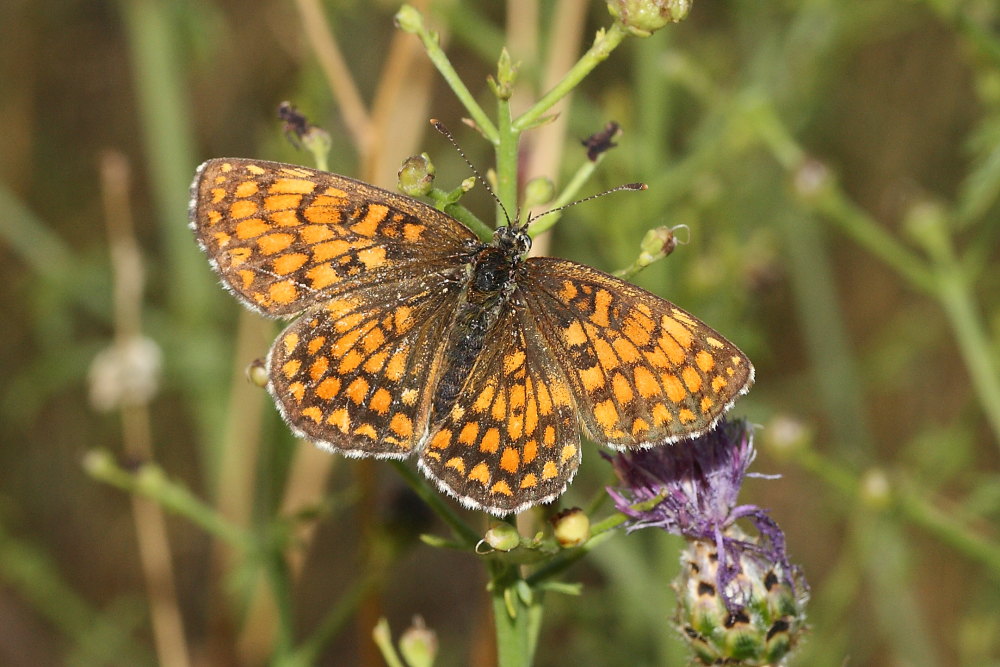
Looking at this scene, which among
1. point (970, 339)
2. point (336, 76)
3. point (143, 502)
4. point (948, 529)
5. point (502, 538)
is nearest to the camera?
point (502, 538)

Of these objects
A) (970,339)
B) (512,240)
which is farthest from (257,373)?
(970,339)

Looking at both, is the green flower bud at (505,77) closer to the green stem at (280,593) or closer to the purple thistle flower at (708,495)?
the purple thistle flower at (708,495)

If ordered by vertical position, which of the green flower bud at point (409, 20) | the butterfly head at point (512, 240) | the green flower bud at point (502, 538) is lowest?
the green flower bud at point (502, 538)

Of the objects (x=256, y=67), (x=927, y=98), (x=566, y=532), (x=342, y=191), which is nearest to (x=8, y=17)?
(x=256, y=67)

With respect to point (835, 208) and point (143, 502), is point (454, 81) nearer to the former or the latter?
point (835, 208)

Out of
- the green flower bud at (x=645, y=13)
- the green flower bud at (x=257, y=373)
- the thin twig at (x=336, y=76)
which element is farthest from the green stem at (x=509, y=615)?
the thin twig at (x=336, y=76)

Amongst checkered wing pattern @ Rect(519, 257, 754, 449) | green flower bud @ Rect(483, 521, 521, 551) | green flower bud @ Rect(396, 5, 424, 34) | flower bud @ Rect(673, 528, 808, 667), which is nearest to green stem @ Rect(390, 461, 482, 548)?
green flower bud @ Rect(483, 521, 521, 551)

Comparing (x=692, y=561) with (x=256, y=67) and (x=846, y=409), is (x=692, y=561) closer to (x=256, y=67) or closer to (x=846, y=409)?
(x=846, y=409)

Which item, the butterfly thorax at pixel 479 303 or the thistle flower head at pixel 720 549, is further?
the butterfly thorax at pixel 479 303
